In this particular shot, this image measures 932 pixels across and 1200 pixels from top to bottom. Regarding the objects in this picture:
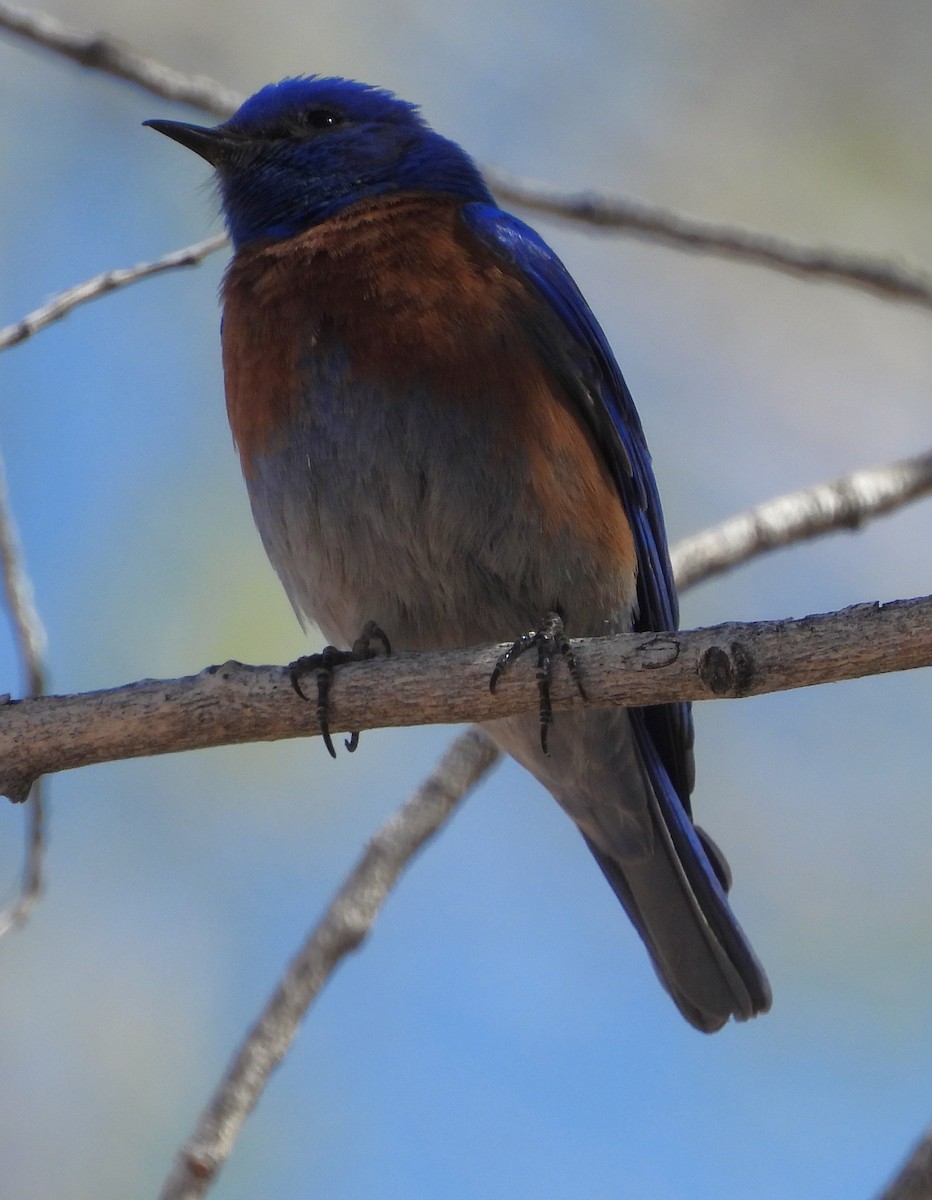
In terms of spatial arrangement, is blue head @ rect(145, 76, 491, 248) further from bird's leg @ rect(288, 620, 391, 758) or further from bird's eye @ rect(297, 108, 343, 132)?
bird's leg @ rect(288, 620, 391, 758)

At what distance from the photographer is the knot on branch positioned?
121 inches

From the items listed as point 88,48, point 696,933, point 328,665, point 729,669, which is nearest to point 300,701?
point 328,665

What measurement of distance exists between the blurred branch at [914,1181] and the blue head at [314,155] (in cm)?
318

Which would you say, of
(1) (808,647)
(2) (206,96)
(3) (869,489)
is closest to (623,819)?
(3) (869,489)

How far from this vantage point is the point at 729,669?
3074 mm

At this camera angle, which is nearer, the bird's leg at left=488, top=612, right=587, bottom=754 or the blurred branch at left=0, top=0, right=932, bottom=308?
the bird's leg at left=488, top=612, right=587, bottom=754

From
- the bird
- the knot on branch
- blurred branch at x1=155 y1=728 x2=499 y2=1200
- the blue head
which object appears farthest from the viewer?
the blue head

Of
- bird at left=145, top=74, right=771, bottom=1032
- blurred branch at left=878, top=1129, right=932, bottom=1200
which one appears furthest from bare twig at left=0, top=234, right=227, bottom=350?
blurred branch at left=878, top=1129, right=932, bottom=1200

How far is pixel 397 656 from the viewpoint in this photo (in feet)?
11.7

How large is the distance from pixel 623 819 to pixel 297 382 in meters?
1.70

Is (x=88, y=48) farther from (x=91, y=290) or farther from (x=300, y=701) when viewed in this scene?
(x=300, y=701)

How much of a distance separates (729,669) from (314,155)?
2.74 meters

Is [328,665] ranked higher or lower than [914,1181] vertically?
higher

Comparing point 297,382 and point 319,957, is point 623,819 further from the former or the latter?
point 297,382
